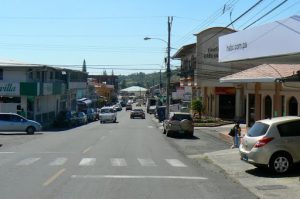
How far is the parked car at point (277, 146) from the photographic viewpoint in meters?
16.9

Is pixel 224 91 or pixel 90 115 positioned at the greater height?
pixel 224 91

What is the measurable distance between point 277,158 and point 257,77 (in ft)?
36.0

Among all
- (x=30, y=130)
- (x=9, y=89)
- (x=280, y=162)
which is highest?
(x=9, y=89)

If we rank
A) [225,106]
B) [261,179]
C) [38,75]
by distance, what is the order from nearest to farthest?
[261,179], [38,75], [225,106]

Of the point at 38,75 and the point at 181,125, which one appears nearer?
the point at 181,125

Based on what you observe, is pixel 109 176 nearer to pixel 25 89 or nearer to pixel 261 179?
pixel 261 179

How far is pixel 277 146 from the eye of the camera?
1691 cm

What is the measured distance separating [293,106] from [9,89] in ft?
98.8

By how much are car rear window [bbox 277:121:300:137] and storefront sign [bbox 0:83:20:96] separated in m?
38.6

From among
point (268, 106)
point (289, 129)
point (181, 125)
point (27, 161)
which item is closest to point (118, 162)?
point (27, 161)

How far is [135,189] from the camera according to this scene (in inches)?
551

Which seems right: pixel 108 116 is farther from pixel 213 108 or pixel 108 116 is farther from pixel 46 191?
pixel 46 191

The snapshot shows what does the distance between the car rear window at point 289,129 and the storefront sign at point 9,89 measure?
3863 centimetres

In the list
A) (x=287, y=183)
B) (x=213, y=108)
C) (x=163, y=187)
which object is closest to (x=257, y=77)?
(x=287, y=183)
